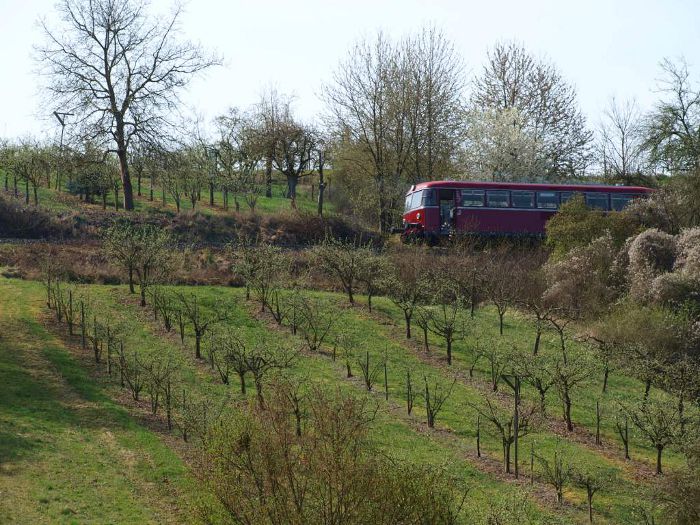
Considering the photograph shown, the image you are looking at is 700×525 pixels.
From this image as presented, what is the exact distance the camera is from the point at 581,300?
34406 millimetres

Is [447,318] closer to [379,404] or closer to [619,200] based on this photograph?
[379,404]

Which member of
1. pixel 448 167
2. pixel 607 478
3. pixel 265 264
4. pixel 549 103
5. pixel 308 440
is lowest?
pixel 607 478

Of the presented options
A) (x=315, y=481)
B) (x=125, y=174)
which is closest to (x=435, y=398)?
(x=315, y=481)

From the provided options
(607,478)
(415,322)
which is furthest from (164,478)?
(415,322)

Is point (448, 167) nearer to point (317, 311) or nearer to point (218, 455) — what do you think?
point (317, 311)

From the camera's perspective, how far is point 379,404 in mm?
21438

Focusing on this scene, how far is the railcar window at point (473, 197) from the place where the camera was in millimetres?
40906

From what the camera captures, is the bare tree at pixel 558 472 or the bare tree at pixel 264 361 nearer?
the bare tree at pixel 558 472

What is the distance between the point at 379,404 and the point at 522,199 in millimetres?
22833

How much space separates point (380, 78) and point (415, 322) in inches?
1071

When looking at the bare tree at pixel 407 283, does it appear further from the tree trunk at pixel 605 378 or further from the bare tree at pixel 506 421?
the tree trunk at pixel 605 378

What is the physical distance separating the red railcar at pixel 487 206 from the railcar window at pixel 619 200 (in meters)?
0.99

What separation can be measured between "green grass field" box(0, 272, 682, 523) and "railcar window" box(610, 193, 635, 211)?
1333cm

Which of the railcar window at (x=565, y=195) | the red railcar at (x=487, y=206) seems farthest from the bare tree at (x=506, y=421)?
the railcar window at (x=565, y=195)
